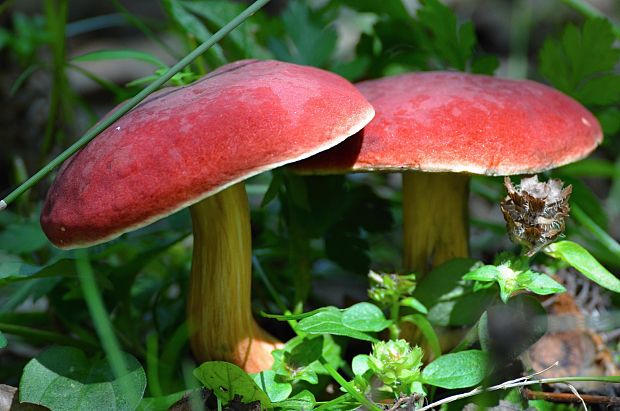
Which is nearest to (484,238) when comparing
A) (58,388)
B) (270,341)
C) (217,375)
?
(270,341)

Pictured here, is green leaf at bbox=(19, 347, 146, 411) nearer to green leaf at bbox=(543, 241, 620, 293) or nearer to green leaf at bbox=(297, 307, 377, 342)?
green leaf at bbox=(297, 307, 377, 342)

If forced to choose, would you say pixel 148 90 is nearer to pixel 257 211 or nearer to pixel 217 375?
pixel 217 375

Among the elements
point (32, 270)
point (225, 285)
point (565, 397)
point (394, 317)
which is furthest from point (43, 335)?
point (565, 397)

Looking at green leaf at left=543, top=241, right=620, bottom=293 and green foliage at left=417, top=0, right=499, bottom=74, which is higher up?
green foliage at left=417, top=0, right=499, bottom=74

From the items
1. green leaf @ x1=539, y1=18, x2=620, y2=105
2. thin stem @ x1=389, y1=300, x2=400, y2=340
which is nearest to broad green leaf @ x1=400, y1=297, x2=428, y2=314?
thin stem @ x1=389, y1=300, x2=400, y2=340

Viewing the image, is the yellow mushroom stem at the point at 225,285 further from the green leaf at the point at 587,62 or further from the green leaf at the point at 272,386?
the green leaf at the point at 587,62
